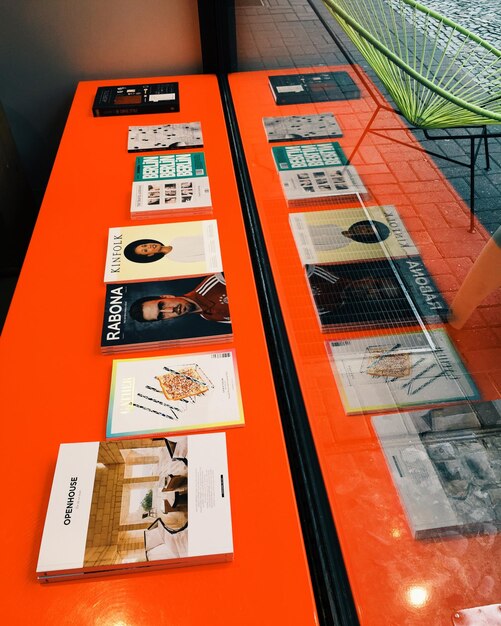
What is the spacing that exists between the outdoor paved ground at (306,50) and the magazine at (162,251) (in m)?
0.62

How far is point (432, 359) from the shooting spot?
3.21 ft

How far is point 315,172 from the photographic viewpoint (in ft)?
5.34

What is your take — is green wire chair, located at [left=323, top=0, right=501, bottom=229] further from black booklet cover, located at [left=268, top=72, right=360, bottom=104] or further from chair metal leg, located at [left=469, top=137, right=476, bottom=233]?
black booklet cover, located at [left=268, top=72, right=360, bottom=104]

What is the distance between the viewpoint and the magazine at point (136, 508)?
85 centimetres

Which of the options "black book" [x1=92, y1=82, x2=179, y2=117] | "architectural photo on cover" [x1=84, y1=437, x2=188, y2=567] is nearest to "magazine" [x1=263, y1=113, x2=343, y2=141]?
"black book" [x1=92, y1=82, x2=179, y2=117]

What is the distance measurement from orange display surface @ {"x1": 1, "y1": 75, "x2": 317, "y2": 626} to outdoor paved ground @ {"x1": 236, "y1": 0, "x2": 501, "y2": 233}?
1.73ft

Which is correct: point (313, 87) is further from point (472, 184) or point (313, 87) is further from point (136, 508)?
point (136, 508)

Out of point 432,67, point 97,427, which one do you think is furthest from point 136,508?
point 432,67

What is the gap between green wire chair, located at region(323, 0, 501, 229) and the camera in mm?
923

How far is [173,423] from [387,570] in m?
0.48

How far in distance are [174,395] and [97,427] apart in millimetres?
169

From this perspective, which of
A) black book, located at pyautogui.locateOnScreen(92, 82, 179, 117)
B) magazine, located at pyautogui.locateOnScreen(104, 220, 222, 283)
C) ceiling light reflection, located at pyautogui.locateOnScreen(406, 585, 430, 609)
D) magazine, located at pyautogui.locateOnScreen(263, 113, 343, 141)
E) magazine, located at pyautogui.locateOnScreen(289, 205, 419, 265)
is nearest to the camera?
ceiling light reflection, located at pyautogui.locateOnScreen(406, 585, 430, 609)

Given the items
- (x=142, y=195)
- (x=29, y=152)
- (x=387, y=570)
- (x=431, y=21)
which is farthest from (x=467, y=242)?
(x=29, y=152)

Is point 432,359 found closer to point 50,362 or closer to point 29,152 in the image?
point 50,362
